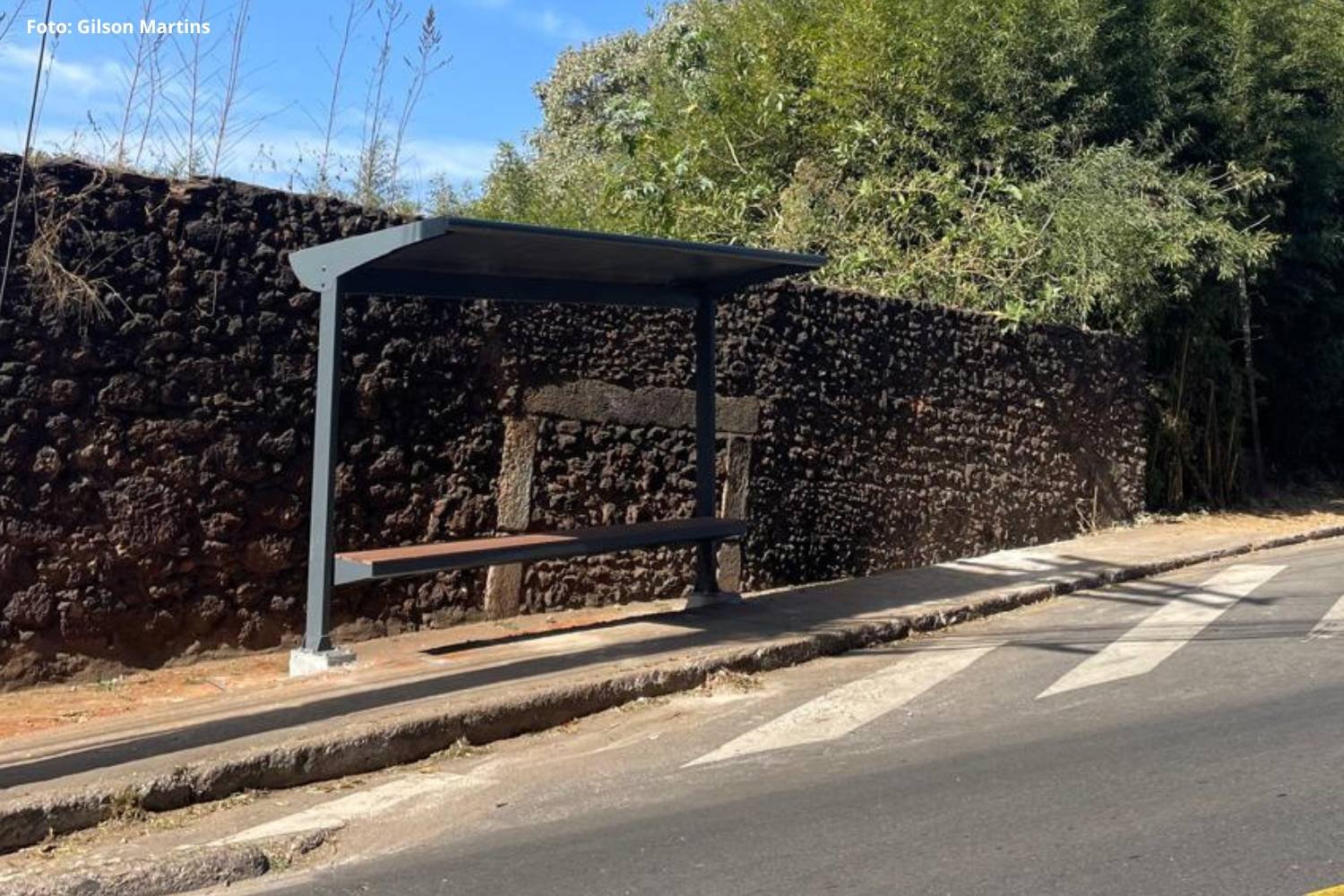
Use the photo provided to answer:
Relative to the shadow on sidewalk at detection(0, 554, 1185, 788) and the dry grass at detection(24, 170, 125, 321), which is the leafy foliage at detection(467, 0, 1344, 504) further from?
the dry grass at detection(24, 170, 125, 321)

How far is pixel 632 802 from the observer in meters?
5.76

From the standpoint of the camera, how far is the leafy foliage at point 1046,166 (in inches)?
585

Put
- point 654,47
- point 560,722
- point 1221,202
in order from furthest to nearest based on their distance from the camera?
point 654,47 < point 1221,202 < point 560,722

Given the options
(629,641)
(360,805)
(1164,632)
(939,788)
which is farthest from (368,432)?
(1164,632)

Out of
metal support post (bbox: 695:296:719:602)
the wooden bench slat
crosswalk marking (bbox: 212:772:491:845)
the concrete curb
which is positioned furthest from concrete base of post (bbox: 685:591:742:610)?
the concrete curb

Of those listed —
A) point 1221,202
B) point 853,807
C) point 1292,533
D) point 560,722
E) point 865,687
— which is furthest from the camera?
point 1221,202

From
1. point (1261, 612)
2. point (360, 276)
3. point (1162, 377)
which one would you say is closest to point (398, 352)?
point (360, 276)

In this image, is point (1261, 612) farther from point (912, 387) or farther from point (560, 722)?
point (560, 722)

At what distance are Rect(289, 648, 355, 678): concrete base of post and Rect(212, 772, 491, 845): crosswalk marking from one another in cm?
168

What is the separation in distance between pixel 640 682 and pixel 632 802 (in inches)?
76.8

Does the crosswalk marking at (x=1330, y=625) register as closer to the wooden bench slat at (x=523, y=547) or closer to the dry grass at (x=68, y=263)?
the wooden bench slat at (x=523, y=547)

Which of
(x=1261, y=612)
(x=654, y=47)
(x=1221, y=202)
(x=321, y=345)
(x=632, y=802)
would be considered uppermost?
(x=654, y=47)

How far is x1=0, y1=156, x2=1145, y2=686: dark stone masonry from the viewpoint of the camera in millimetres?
7562

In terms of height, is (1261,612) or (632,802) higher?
(1261,612)
